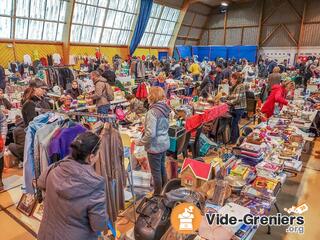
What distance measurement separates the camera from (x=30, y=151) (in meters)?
2.48

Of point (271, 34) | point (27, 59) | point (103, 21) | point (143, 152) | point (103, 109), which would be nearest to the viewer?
point (143, 152)

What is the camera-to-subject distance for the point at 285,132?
3.86 meters

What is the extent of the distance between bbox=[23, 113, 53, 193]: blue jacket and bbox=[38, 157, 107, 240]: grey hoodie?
995 mm

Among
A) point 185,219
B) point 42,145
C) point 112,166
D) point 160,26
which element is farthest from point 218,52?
point 185,219

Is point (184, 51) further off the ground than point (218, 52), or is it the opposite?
point (218, 52)

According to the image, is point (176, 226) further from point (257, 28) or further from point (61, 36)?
point (257, 28)

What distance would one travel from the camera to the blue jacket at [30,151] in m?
2.48

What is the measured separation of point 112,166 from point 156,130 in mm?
791

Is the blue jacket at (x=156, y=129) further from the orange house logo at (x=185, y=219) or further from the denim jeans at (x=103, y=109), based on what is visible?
the denim jeans at (x=103, y=109)

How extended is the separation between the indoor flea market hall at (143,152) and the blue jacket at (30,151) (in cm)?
1

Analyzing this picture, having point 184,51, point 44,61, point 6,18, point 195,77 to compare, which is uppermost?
point 184,51

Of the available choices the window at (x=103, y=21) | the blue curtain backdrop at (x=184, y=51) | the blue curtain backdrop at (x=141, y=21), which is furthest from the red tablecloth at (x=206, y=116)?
the blue curtain backdrop at (x=184, y=51)

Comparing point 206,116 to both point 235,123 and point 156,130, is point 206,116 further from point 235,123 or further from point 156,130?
point 156,130

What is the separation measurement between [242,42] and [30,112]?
17949mm
